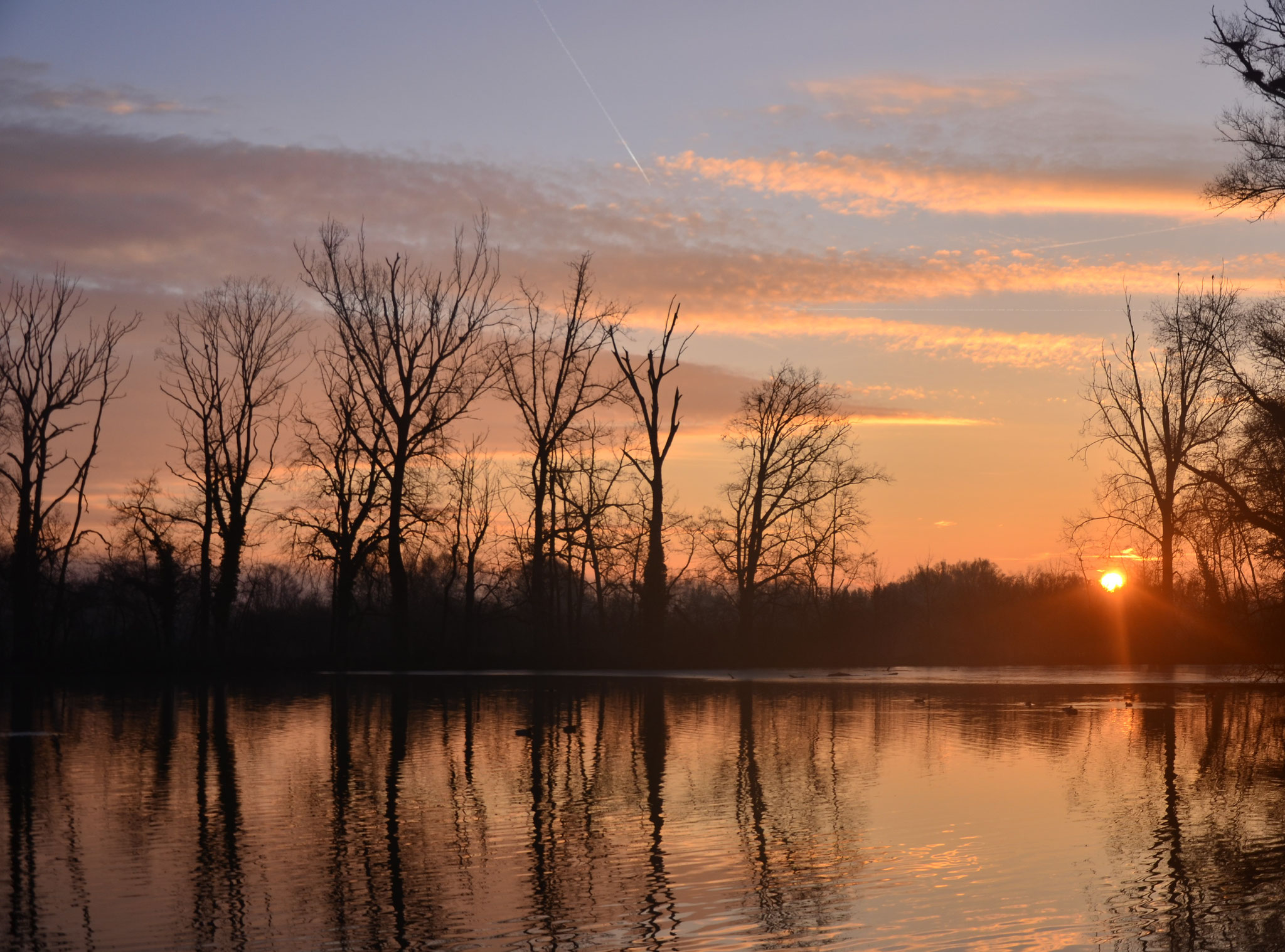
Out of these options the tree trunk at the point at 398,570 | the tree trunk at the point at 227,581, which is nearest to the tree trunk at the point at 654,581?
the tree trunk at the point at 398,570

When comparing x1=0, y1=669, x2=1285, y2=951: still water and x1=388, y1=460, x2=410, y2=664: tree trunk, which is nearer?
x1=0, y1=669, x2=1285, y2=951: still water

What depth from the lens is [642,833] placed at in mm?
11328

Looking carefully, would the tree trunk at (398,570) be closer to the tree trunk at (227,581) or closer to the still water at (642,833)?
the tree trunk at (227,581)

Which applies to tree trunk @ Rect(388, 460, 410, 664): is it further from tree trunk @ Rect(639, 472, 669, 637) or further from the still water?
the still water

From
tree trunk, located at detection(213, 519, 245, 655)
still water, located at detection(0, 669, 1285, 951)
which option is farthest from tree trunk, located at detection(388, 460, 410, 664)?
still water, located at detection(0, 669, 1285, 951)

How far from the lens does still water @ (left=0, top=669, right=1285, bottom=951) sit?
816 centimetres

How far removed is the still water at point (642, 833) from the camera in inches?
321

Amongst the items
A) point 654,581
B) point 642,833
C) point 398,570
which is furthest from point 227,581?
point 642,833

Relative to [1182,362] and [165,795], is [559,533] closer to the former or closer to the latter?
[1182,362]

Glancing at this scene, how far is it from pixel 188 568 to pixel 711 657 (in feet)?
72.9

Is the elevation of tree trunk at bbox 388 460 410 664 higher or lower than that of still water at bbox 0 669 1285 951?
higher

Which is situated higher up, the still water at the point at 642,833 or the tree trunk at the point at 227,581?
the tree trunk at the point at 227,581

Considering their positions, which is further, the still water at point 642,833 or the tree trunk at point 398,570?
the tree trunk at point 398,570

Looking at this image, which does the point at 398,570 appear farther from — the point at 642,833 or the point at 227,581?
the point at 642,833
